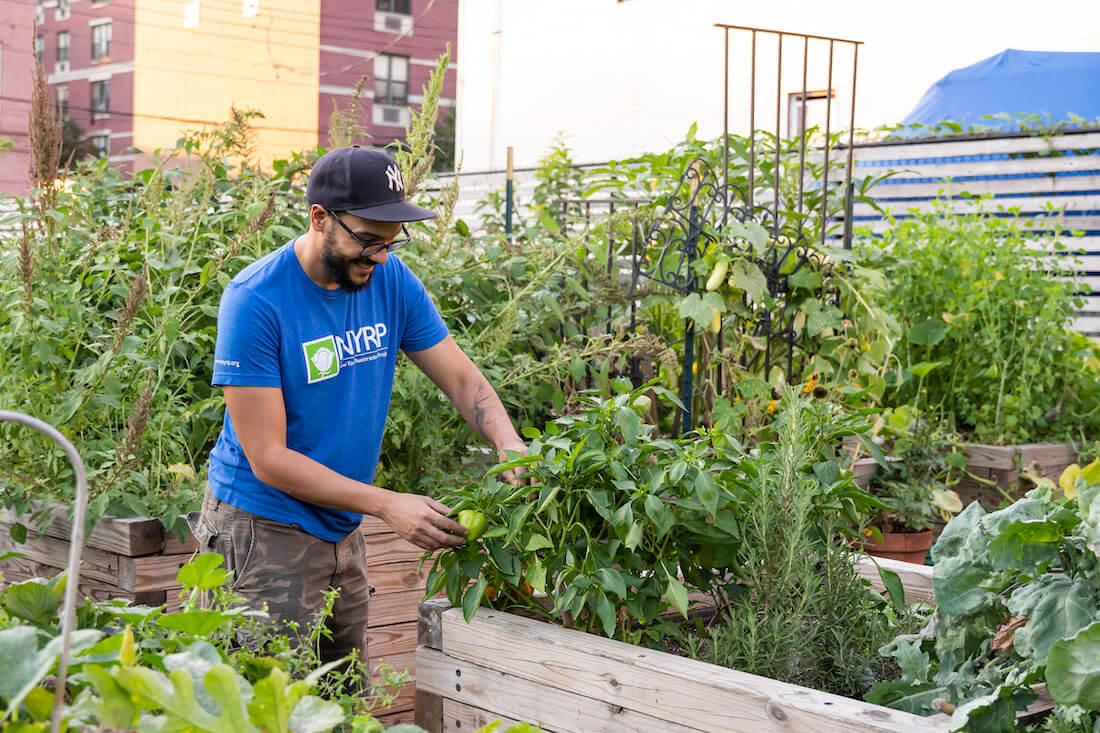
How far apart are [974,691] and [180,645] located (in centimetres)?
116

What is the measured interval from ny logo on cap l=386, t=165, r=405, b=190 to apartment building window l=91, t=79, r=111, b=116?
26.8 meters

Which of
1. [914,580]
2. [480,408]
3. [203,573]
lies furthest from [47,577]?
[914,580]

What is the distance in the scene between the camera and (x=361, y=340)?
220cm

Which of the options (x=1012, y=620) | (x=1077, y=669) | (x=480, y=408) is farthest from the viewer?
(x=480, y=408)

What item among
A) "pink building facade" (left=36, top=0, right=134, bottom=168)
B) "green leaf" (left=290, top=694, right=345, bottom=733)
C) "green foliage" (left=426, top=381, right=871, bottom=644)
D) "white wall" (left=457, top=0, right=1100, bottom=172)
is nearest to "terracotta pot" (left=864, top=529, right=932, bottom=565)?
"green foliage" (left=426, top=381, right=871, bottom=644)

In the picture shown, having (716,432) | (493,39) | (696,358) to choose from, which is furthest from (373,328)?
(493,39)

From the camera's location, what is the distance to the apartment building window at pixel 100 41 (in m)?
26.5

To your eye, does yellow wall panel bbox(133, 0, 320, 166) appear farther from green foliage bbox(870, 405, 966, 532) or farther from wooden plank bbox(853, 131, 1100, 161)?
green foliage bbox(870, 405, 966, 532)

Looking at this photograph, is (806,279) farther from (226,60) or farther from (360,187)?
(226,60)

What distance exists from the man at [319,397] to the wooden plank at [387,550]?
46 centimetres

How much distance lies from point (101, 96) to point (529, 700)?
93.2 feet

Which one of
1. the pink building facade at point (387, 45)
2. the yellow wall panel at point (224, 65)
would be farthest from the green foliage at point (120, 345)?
the pink building facade at point (387, 45)

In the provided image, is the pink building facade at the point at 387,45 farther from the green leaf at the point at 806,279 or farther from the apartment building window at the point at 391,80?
the green leaf at the point at 806,279

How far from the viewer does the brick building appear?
75.3 feet
